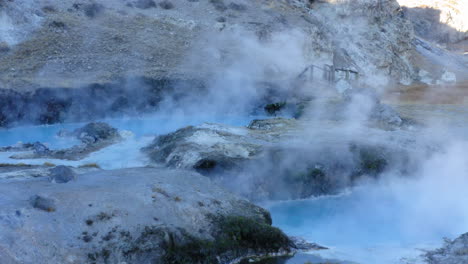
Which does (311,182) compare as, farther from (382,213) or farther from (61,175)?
(61,175)

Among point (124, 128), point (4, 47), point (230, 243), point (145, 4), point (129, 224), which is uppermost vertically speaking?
point (145, 4)

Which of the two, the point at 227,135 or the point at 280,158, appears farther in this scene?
the point at 227,135

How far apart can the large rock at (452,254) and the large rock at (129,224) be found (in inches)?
73.2

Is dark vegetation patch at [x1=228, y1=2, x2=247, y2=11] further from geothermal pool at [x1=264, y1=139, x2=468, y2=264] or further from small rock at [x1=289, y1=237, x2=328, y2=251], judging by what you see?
small rock at [x1=289, y1=237, x2=328, y2=251]

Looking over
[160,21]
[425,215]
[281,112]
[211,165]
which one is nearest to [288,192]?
[211,165]

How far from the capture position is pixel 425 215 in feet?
30.5

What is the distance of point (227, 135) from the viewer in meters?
11.8

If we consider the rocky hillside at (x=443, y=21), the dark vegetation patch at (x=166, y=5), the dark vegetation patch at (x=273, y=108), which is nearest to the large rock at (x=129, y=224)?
the dark vegetation patch at (x=273, y=108)

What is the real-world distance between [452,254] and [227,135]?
20.1 feet

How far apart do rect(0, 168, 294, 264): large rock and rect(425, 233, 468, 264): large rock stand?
6.10 ft

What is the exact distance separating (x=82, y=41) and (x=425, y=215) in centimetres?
1553

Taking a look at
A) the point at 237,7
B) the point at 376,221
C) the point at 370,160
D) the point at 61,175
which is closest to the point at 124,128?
the point at 370,160

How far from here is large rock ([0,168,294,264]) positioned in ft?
18.6

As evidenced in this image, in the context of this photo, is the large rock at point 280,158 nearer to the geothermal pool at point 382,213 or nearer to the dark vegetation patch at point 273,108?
the geothermal pool at point 382,213
